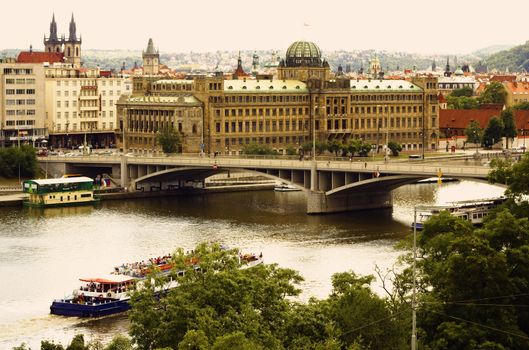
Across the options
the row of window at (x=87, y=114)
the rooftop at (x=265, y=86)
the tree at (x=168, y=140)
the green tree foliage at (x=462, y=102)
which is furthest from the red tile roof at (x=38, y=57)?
the tree at (x=168, y=140)

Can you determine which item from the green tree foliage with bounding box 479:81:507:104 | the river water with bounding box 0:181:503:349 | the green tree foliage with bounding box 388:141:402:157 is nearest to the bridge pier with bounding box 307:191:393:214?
the river water with bounding box 0:181:503:349

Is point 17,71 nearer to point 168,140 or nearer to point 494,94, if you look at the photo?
point 168,140

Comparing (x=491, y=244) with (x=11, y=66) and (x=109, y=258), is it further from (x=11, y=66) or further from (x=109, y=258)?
(x=11, y=66)

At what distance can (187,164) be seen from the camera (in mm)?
105188

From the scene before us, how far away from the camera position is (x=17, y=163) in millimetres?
112000

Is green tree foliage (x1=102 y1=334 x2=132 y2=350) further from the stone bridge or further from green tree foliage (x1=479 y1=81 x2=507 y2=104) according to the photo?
green tree foliage (x1=479 y1=81 x2=507 y2=104)

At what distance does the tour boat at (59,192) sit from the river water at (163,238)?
158 cm

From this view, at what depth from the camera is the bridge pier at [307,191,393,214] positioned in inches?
3757

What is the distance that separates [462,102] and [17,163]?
80.2m

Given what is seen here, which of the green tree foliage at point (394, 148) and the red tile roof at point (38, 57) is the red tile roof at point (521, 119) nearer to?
the green tree foliage at point (394, 148)

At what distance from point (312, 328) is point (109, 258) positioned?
29.8 meters

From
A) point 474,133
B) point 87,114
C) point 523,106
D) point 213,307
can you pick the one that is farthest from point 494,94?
point 213,307

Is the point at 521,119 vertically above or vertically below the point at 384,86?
below

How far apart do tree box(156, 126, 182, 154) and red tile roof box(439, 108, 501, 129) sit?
1475 inches
